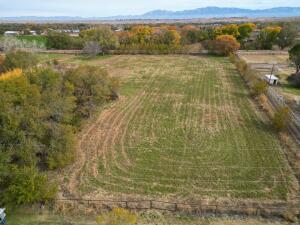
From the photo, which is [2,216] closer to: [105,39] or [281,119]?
[281,119]

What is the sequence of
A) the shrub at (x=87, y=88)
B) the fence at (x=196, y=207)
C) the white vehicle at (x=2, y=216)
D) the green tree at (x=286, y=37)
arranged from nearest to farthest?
the white vehicle at (x=2, y=216) < the fence at (x=196, y=207) < the shrub at (x=87, y=88) < the green tree at (x=286, y=37)

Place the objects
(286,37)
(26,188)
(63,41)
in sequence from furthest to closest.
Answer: (63,41) → (286,37) → (26,188)

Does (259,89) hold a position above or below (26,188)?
below

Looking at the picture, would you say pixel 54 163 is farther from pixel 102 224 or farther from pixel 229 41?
pixel 229 41

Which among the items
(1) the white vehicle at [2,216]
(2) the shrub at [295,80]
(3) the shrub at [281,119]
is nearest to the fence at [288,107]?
(3) the shrub at [281,119]

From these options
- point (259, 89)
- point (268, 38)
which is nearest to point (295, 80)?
point (259, 89)

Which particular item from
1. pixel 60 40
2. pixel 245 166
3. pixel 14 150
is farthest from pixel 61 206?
pixel 60 40

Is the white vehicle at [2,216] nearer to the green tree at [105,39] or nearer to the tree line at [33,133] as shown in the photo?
the tree line at [33,133]
